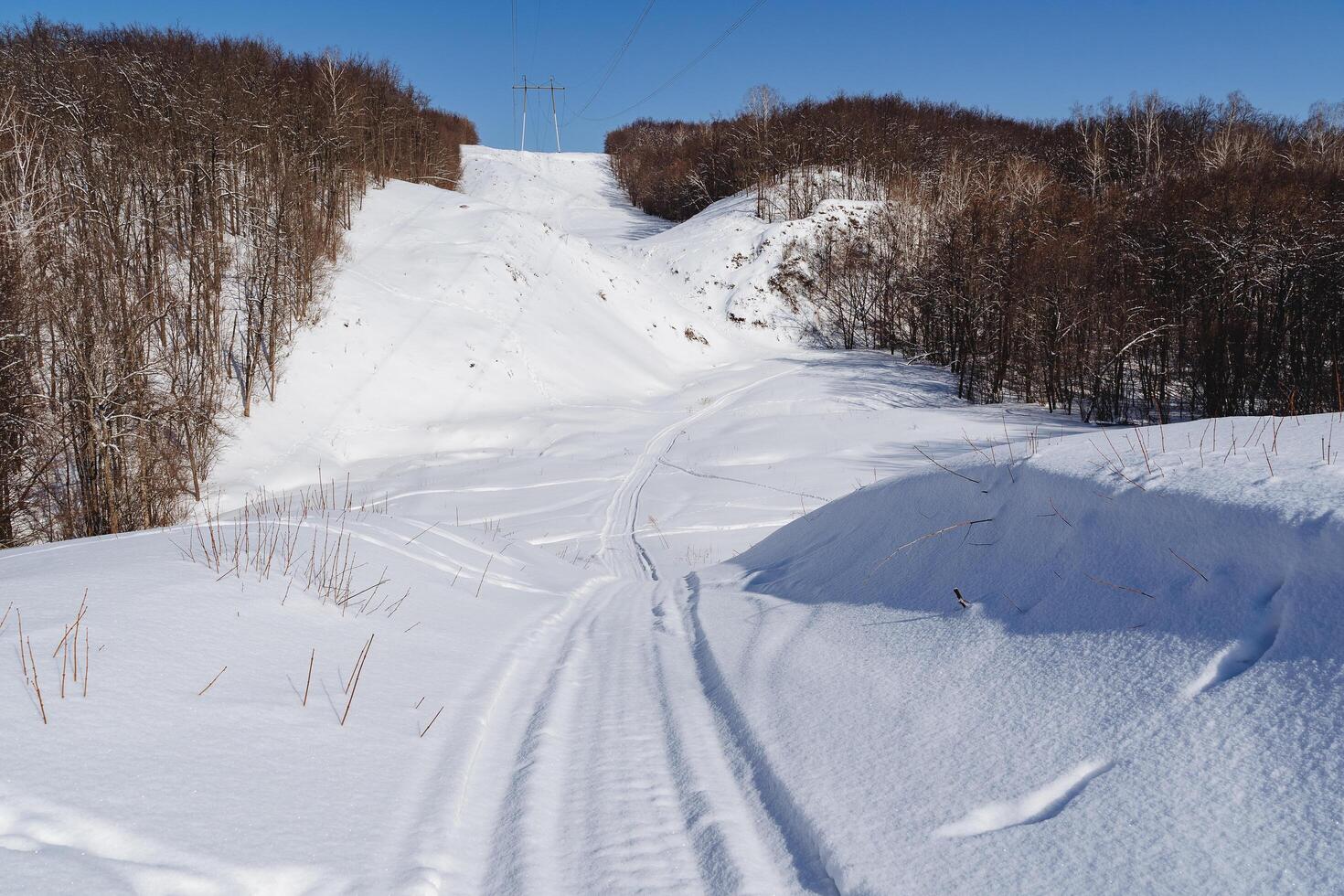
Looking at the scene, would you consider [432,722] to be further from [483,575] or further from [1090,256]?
[1090,256]

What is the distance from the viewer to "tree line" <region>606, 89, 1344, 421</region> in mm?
21719

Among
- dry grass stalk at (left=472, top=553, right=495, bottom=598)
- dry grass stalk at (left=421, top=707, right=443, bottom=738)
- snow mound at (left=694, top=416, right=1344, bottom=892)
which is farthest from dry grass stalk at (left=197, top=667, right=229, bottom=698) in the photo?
dry grass stalk at (left=472, top=553, right=495, bottom=598)

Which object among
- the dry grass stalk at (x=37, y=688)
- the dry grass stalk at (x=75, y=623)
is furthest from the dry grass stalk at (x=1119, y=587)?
the dry grass stalk at (x=75, y=623)

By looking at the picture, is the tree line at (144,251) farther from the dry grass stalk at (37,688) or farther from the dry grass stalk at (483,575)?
the dry grass stalk at (37,688)

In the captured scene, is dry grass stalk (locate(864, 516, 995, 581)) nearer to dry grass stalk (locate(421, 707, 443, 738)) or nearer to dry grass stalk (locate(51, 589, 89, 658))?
dry grass stalk (locate(421, 707, 443, 738))

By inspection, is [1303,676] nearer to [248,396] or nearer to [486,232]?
[248,396]

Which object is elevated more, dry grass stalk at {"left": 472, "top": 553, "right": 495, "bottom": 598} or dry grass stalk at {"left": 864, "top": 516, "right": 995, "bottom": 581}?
dry grass stalk at {"left": 864, "top": 516, "right": 995, "bottom": 581}

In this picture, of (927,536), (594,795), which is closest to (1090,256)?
(927,536)

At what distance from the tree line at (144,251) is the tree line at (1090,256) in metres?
21.8

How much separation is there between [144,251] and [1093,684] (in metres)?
19.8

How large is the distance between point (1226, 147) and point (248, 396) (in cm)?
4862

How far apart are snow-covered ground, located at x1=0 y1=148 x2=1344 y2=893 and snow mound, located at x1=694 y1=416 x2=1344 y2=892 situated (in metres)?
0.01

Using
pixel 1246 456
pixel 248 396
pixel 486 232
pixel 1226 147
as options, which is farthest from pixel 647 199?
pixel 1246 456

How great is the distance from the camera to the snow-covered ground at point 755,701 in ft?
7.06
